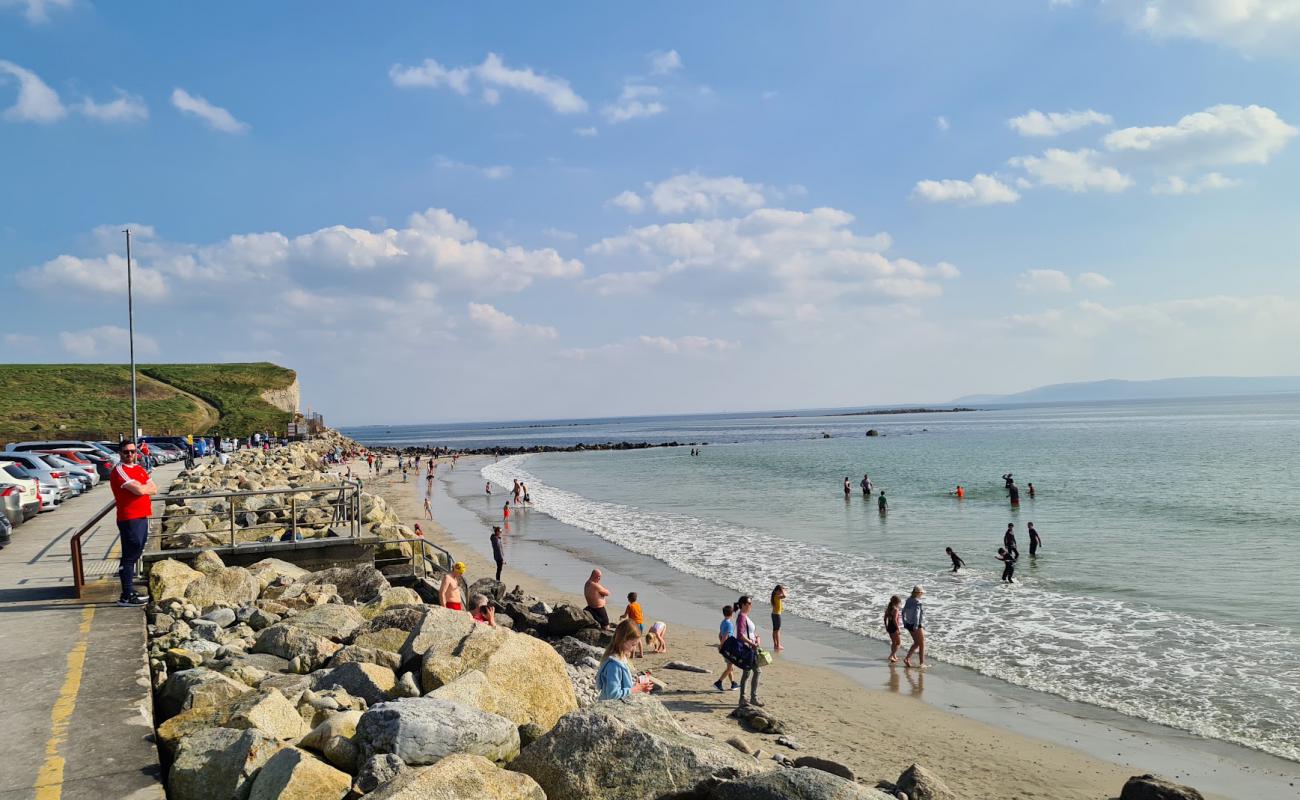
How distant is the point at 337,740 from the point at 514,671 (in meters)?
2.05

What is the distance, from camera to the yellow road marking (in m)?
5.56

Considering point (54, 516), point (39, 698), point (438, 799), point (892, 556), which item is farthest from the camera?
point (892, 556)

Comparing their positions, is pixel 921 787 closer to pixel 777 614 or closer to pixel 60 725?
pixel 60 725

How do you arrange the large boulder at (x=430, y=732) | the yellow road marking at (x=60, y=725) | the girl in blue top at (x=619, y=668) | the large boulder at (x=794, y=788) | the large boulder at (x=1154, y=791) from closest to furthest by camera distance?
1. the large boulder at (x=794, y=788)
2. the yellow road marking at (x=60, y=725)
3. the large boulder at (x=430, y=732)
4. the girl in blue top at (x=619, y=668)
5. the large boulder at (x=1154, y=791)

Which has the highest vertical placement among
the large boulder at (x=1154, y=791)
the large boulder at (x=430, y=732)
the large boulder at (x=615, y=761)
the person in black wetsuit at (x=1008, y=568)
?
the large boulder at (x=430, y=732)

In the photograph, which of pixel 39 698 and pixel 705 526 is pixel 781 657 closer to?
pixel 39 698

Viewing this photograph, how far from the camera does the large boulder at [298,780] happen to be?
5207 mm

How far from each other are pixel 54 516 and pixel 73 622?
1261 centimetres

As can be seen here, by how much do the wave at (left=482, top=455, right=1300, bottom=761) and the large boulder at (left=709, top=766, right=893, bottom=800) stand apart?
964 cm

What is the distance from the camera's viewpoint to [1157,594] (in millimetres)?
20656

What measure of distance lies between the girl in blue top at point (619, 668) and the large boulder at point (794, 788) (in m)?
2.89

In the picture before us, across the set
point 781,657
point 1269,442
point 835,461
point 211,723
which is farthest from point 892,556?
point 1269,442

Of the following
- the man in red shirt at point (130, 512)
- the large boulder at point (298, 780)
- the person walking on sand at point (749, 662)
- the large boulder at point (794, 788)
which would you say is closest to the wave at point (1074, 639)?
the person walking on sand at point (749, 662)

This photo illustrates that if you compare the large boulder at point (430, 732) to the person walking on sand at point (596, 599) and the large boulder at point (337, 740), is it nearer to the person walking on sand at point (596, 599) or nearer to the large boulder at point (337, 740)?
the large boulder at point (337, 740)
